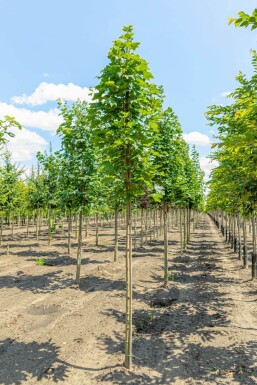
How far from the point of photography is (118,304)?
11.6m

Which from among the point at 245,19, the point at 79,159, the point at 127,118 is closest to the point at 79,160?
A: the point at 79,159

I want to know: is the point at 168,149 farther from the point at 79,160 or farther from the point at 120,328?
the point at 120,328

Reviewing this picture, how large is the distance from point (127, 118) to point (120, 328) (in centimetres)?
651

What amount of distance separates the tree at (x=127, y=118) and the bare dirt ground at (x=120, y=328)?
113 cm

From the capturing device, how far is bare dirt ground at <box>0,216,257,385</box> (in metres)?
6.77

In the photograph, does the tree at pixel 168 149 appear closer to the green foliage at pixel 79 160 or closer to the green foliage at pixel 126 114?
the green foliage at pixel 79 160

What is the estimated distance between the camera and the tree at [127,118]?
6.50 meters

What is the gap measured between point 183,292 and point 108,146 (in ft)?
30.9

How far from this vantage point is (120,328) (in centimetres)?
930

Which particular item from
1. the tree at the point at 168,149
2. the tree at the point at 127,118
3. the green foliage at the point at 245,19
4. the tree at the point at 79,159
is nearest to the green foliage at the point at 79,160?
the tree at the point at 79,159

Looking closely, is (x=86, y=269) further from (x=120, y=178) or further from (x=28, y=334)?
(x=120, y=178)

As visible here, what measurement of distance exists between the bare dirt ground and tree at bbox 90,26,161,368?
3.69ft

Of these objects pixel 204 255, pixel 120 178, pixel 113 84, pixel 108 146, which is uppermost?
pixel 113 84

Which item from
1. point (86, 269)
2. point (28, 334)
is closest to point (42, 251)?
point (86, 269)
